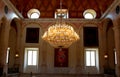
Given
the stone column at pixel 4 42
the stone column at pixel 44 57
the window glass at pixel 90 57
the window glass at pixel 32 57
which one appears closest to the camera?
the stone column at pixel 4 42

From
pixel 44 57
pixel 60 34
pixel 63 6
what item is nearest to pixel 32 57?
pixel 44 57

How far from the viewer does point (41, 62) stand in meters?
18.6

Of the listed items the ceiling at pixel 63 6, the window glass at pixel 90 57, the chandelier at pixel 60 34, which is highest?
the ceiling at pixel 63 6

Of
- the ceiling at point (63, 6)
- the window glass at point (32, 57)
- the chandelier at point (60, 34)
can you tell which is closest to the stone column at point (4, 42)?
the chandelier at point (60, 34)

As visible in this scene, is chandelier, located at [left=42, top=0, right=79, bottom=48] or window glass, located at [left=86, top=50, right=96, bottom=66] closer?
chandelier, located at [left=42, top=0, right=79, bottom=48]

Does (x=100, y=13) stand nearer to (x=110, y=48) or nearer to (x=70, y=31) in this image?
(x=110, y=48)

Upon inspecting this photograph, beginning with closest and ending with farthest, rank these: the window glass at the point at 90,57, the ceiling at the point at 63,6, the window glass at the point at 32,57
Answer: the window glass at the point at 90,57 → the window glass at the point at 32,57 → the ceiling at the point at 63,6

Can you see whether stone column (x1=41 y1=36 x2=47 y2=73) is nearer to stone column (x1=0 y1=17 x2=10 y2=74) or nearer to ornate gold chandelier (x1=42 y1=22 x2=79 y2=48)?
stone column (x1=0 y1=17 x2=10 y2=74)

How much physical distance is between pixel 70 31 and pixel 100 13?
25.9ft

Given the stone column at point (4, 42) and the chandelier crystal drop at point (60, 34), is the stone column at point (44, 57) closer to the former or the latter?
the stone column at point (4, 42)

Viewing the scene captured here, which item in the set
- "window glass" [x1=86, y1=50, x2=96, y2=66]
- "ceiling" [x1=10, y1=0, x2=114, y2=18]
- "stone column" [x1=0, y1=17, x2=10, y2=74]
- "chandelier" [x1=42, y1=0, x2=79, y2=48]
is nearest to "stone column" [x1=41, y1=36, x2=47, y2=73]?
"ceiling" [x1=10, y1=0, x2=114, y2=18]

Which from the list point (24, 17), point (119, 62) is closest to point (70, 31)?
point (119, 62)

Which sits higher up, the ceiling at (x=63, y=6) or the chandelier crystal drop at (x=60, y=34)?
the ceiling at (x=63, y=6)

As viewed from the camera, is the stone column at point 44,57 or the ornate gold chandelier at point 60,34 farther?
the stone column at point 44,57
